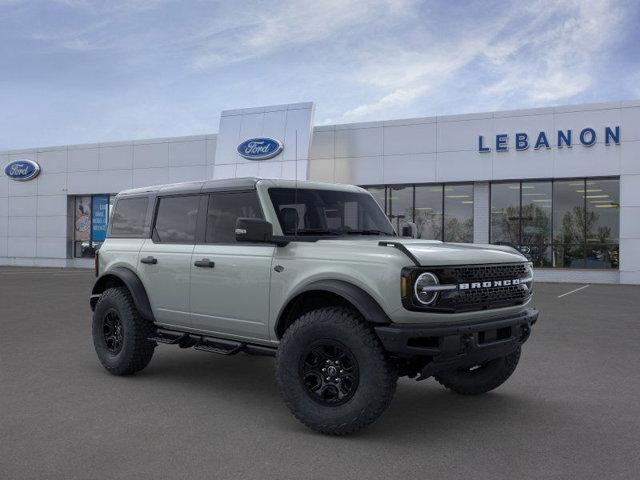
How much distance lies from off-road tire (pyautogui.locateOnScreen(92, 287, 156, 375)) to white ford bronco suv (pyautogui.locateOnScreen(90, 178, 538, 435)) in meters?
0.01

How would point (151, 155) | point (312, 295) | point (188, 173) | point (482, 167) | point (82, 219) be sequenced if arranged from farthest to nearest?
point (82, 219)
point (151, 155)
point (188, 173)
point (482, 167)
point (312, 295)

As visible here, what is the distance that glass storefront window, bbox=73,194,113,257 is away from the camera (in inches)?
1265

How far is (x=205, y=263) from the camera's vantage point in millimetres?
5801

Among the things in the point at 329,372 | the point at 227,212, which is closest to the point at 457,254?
the point at 329,372

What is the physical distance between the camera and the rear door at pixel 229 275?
5363 millimetres

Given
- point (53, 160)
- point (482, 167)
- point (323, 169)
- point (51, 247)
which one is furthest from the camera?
point (53, 160)

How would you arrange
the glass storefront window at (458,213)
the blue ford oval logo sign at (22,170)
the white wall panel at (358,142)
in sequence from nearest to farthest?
1. the glass storefront window at (458,213)
2. the white wall panel at (358,142)
3. the blue ford oval logo sign at (22,170)

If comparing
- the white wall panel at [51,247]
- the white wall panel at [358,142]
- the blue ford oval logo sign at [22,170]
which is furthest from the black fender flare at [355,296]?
the blue ford oval logo sign at [22,170]

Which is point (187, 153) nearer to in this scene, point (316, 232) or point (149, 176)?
point (149, 176)

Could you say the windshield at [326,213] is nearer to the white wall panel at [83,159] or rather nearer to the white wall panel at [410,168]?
the white wall panel at [410,168]

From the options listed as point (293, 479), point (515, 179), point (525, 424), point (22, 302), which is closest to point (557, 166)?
point (515, 179)

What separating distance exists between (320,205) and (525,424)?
258 centimetres

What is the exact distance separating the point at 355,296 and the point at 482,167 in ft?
67.9

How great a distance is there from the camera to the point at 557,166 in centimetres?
2309
